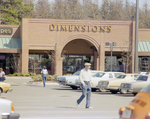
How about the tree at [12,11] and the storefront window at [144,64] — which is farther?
the tree at [12,11]

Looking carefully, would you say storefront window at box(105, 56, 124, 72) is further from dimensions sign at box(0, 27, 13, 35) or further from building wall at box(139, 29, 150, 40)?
dimensions sign at box(0, 27, 13, 35)

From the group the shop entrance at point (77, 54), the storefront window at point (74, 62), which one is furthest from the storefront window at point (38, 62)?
the storefront window at point (74, 62)

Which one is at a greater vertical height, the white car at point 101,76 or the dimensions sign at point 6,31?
the dimensions sign at point 6,31

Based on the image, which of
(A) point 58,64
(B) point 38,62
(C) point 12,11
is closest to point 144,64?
(A) point 58,64

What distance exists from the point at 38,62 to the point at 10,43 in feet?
19.2

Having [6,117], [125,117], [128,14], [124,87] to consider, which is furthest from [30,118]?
[128,14]

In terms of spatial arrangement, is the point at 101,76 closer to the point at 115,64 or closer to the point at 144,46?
the point at 144,46

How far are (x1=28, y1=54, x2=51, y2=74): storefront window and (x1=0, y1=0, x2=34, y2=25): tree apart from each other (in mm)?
13218

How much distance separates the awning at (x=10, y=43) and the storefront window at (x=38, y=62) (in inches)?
149

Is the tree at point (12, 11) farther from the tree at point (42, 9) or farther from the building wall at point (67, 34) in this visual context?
the tree at point (42, 9)

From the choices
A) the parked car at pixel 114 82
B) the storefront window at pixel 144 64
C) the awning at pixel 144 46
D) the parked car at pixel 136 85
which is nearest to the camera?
the parked car at pixel 136 85

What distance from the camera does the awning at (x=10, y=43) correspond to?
41972 millimetres

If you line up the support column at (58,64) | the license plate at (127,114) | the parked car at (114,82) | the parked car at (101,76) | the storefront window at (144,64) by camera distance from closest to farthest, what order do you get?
the license plate at (127,114) → the parked car at (114,82) → the parked car at (101,76) → the support column at (58,64) → the storefront window at (144,64)

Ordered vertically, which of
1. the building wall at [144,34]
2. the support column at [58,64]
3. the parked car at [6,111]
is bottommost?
the parked car at [6,111]
